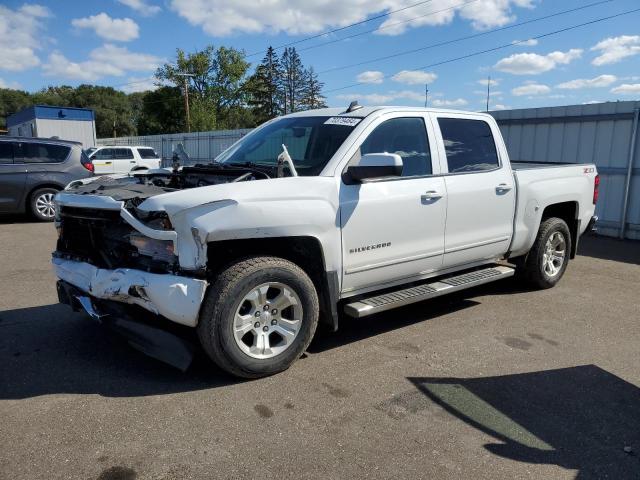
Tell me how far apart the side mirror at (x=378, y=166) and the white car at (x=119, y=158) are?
1831 cm

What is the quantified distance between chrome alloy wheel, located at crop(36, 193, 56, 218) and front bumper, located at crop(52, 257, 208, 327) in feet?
28.0

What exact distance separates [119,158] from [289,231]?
1961cm

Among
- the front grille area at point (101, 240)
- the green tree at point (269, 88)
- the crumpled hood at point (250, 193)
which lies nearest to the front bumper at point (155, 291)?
the front grille area at point (101, 240)

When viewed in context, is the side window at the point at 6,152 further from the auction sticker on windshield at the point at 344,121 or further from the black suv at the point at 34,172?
the auction sticker on windshield at the point at 344,121

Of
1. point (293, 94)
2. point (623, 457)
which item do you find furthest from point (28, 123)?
point (623, 457)

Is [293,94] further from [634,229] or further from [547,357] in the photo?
[547,357]

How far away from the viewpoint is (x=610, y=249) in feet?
29.5

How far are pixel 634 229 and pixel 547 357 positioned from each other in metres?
6.99

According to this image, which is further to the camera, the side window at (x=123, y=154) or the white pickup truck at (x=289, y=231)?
the side window at (x=123, y=154)

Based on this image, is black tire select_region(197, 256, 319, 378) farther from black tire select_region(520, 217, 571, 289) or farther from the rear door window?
the rear door window

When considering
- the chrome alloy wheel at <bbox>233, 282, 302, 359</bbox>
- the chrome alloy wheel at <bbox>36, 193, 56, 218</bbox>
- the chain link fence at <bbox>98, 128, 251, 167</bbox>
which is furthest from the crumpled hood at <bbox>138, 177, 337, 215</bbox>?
the chain link fence at <bbox>98, 128, 251, 167</bbox>

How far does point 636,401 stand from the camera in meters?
3.52

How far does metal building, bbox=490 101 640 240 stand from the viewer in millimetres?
9648

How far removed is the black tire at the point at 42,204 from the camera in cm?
1095
